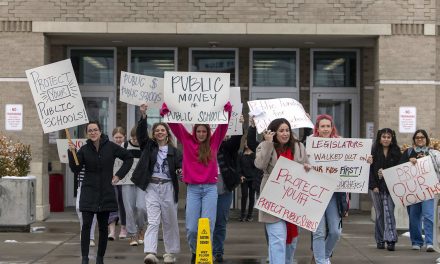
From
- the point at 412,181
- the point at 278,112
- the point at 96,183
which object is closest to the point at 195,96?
the point at 278,112

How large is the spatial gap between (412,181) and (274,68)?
7807 millimetres

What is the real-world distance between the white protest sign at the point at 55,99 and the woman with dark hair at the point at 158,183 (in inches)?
38.4

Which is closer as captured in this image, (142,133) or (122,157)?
(122,157)

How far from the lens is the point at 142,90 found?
12.2 metres

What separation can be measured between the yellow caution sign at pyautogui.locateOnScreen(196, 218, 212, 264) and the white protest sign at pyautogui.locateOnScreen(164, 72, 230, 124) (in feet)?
4.53

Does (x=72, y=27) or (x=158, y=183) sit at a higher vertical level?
(x=72, y=27)

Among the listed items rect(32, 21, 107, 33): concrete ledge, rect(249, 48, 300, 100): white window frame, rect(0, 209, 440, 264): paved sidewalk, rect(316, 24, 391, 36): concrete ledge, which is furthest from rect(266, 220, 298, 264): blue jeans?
rect(249, 48, 300, 100): white window frame

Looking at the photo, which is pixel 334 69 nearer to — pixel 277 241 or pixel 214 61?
pixel 214 61

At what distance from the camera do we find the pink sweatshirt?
10.1 metres

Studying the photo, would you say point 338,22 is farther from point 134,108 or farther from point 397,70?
point 134,108

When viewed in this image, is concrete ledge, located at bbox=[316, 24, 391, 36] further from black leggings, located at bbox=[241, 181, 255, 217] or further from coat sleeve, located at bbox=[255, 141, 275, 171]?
coat sleeve, located at bbox=[255, 141, 275, 171]

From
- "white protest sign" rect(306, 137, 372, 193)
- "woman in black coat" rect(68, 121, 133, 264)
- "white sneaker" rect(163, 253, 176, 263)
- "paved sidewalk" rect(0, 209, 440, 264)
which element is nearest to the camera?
"white protest sign" rect(306, 137, 372, 193)

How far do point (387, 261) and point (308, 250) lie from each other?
1.57 metres

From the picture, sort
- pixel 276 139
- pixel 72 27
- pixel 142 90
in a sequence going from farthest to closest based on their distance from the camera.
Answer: pixel 72 27 → pixel 142 90 → pixel 276 139
